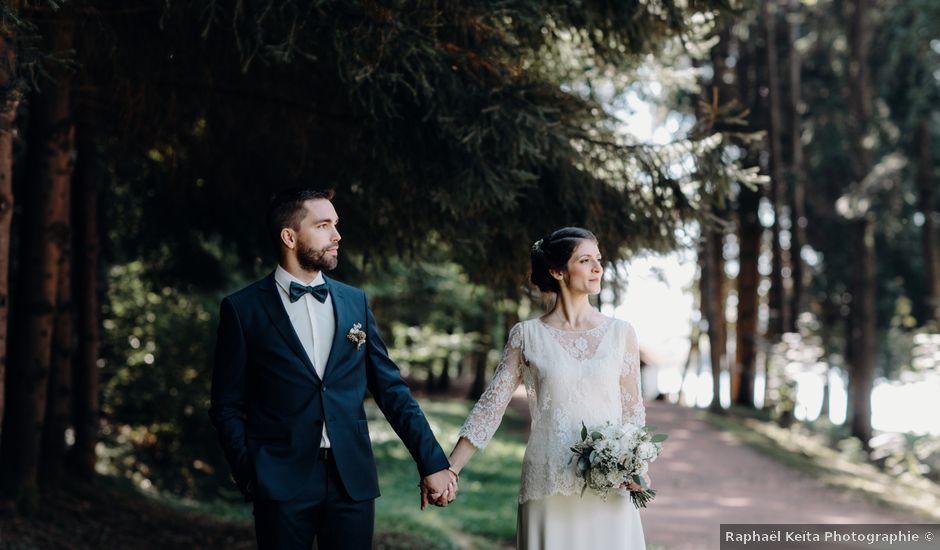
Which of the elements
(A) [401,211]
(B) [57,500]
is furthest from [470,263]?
(B) [57,500]

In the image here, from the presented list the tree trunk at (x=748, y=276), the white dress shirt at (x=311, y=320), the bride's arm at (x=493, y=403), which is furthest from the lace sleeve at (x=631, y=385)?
the tree trunk at (x=748, y=276)

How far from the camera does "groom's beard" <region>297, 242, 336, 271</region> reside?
429cm

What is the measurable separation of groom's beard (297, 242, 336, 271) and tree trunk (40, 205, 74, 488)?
5.68 metres

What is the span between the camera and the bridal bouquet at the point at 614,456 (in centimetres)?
430

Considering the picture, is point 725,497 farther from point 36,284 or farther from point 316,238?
point 316,238

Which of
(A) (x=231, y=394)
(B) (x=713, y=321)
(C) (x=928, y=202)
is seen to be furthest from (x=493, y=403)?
(B) (x=713, y=321)

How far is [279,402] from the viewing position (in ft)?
13.7

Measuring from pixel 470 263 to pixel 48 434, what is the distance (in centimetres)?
474

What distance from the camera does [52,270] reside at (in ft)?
28.0

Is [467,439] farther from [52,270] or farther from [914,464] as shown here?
[914,464]

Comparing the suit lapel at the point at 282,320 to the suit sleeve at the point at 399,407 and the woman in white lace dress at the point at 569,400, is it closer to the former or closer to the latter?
the suit sleeve at the point at 399,407

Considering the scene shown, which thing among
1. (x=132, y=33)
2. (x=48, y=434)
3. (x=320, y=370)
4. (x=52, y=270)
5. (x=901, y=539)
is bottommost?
(x=901, y=539)

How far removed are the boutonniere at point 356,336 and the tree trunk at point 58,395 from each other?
5791 mm

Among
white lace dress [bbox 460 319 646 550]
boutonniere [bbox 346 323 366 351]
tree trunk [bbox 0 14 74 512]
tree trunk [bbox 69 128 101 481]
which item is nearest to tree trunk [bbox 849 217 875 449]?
tree trunk [bbox 69 128 101 481]
